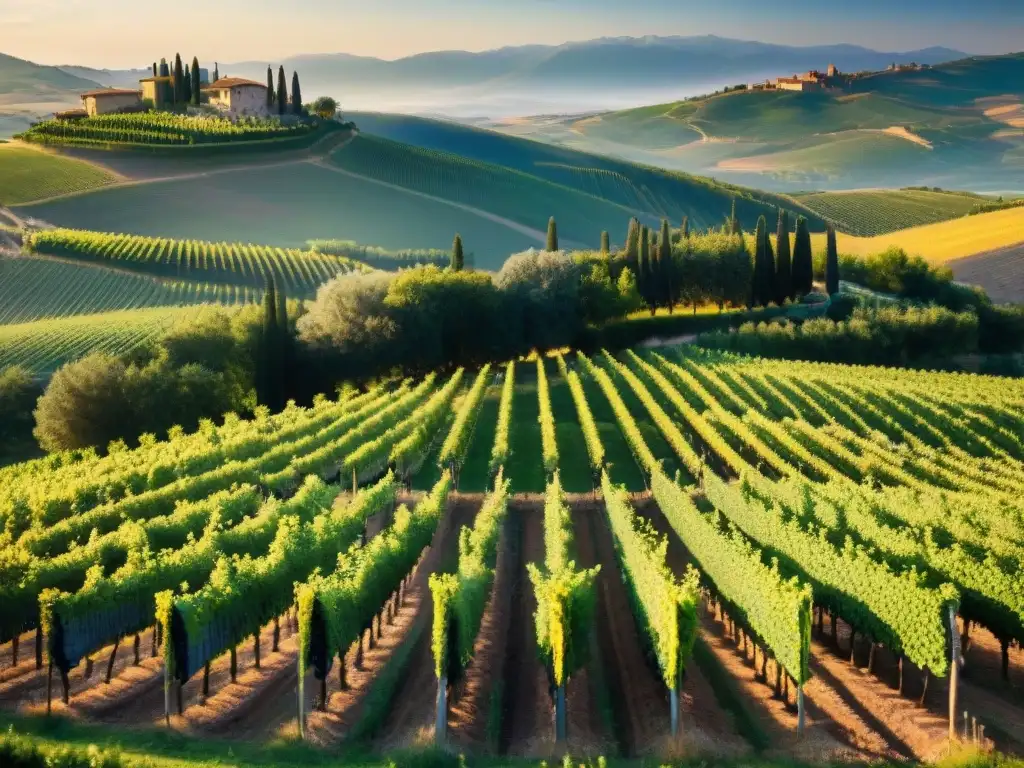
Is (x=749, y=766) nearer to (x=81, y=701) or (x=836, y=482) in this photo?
(x=81, y=701)

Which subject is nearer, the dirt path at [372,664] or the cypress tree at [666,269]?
the dirt path at [372,664]

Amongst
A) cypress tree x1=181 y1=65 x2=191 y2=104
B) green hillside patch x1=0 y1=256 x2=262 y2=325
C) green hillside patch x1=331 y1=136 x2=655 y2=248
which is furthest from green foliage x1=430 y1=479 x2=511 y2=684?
cypress tree x1=181 y1=65 x2=191 y2=104

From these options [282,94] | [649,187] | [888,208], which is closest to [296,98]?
[282,94]

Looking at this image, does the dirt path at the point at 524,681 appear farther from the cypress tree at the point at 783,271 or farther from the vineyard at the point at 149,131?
the vineyard at the point at 149,131

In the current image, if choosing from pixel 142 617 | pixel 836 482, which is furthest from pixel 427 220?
pixel 142 617

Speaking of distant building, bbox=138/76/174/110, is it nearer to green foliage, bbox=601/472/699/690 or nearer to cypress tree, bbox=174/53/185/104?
cypress tree, bbox=174/53/185/104

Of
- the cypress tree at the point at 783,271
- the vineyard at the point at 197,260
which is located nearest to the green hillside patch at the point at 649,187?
the cypress tree at the point at 783,271

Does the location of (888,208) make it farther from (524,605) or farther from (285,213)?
(524,605)
